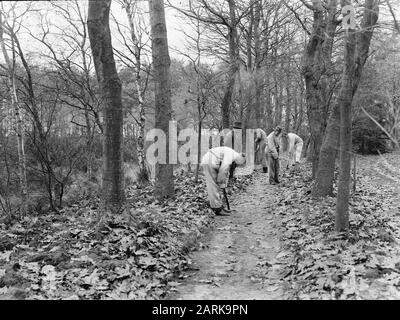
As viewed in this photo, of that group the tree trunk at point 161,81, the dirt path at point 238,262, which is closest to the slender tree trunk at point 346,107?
the dirt path at point 238,262

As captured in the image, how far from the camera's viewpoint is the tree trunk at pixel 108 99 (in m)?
6.13

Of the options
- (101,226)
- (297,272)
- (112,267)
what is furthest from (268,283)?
(101,226)

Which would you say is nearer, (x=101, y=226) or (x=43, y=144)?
(x=101, y=226)

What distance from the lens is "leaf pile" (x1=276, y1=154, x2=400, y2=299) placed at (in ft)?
14.7

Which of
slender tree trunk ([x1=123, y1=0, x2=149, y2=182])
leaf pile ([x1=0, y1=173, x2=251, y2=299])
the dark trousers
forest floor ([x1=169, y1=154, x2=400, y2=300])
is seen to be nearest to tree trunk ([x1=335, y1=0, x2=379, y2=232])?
forest floor ([x1=169, y1=154, x2=400, y2=300])

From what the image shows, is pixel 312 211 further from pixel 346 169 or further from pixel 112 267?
pixel 112 267

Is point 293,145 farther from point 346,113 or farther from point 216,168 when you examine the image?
point 346,113

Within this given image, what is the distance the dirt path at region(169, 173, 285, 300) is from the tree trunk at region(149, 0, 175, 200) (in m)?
1.60

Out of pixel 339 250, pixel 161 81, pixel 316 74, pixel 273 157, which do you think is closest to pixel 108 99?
Result: pixel 161 81

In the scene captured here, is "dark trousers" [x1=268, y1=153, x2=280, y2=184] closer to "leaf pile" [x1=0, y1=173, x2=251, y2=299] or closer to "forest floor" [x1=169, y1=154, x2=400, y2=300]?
"forest floor" [x1=169, y1=154, x2=400, y2=300]

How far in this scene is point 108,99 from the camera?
6.43 metres

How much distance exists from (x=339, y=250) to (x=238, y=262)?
1616mm

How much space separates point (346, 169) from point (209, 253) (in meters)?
2.74

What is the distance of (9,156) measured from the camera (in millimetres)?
15820
